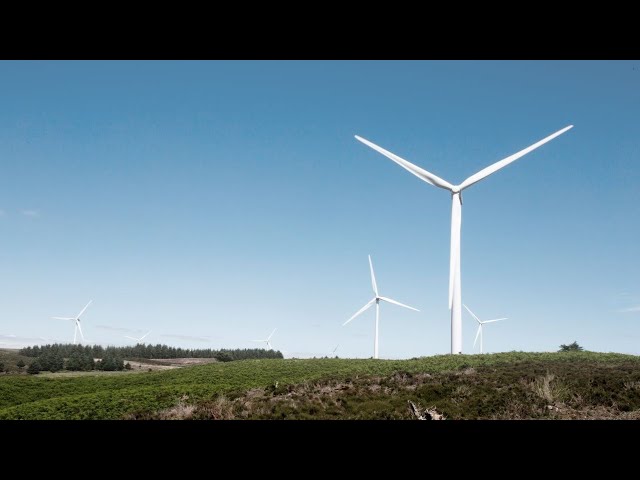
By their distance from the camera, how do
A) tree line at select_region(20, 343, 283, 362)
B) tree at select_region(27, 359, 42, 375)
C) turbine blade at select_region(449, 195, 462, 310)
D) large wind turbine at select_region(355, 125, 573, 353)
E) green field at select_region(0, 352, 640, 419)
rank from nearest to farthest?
1. green field at select_region(0, 352, 640, 419)
2. turbine blade at select_region(449, 195, 462, 310)
3. large wind turbine at select_region(355, 125, 573, 353)
4. tree at select_region(27, 359, 42, 375)
5. tree line at select_region(20, 343, 283, 362)

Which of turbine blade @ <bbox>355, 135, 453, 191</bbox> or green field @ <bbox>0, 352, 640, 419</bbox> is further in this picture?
turbine blade @ <bbox>355, 135, 453, 191</bbox>

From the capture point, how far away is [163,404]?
53.3 feet

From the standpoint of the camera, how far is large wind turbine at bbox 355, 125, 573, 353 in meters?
27.0

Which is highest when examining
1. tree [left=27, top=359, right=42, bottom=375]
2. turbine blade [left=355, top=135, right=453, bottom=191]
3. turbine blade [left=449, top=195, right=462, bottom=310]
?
turbine blade [left=355, top=135, right=453, bottom=191]

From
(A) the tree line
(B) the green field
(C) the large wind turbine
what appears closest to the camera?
(B) the green field

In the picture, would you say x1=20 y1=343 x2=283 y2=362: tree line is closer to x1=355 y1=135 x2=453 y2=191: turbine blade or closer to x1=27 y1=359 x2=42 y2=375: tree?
x1=27 y1=359 x2=42 y2=375: tree

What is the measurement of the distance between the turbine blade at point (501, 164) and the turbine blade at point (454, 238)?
105 cm

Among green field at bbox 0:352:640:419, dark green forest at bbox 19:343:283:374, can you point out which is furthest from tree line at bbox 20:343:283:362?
green field at bbox 0:352:640:419

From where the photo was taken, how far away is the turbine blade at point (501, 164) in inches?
1072

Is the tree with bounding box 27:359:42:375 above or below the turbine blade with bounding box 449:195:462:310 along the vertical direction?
below
